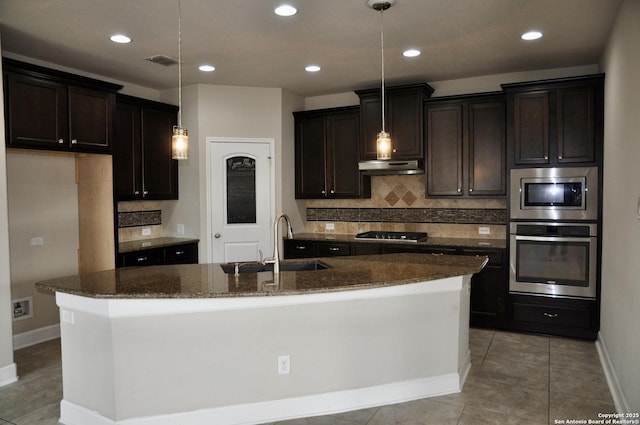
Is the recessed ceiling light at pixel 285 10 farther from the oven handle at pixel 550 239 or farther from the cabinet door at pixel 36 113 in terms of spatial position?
the oven handle at pixel 550 239

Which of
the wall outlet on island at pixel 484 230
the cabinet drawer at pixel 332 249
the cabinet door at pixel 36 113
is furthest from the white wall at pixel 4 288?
the wall outlet on island at pixel 484 230

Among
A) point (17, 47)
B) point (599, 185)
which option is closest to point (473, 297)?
point (599, 185)

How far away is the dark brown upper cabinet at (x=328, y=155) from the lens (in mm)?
5707

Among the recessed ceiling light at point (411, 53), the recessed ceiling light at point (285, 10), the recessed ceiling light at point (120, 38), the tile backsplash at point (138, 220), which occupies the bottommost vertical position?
the tile backsplash at point (138, 220)

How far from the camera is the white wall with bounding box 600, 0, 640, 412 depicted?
2.73 meters

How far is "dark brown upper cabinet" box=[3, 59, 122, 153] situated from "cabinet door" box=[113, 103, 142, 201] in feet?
0.98

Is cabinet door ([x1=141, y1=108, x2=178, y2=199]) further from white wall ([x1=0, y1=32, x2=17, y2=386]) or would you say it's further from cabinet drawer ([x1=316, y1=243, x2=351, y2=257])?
cabinet drawer ([x1=316, y1=243, x2=351, y2=257])

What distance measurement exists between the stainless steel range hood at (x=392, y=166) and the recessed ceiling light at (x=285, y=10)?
7.57 feet

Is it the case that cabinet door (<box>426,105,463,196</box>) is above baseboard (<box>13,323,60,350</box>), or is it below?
above

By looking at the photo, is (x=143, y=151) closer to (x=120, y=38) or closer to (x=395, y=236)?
(x=120, y=38)

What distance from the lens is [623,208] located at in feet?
10.4

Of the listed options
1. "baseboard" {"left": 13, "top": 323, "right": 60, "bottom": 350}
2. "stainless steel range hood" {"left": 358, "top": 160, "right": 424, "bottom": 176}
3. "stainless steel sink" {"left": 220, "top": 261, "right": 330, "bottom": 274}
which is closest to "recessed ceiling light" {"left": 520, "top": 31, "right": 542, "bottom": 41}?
"stainless steel range hood" {"left": 358, "top": 160, "right": 424, "bottom": 176}

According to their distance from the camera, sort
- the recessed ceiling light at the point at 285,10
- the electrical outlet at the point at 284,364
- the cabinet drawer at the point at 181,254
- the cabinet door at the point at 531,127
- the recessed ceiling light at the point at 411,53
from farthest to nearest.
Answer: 1. the cabinet drawer at the point at 181,254
2. the cabinet door at the point at 531,127
3. the recessed ceiling light at the point at 411,53
4. the recessed ceiling light at the point at 285,10
5. the electrical outlet at the point at 284,364

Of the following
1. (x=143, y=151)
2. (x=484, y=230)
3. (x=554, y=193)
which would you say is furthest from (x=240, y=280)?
(x=484, y=230)
